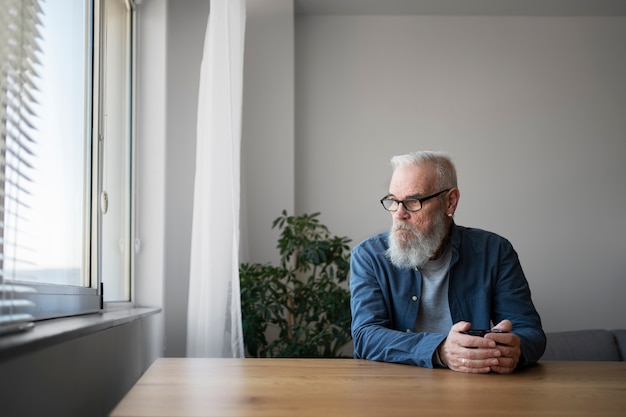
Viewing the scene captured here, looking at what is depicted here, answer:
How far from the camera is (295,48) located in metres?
4.97

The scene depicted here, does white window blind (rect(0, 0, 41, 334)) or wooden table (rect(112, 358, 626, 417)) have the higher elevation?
white window blind (rect(0, 0, 41, 334))

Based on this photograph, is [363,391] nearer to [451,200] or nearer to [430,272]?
[430,272]

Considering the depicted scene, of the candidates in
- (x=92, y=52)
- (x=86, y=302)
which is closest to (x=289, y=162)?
(x=92, y=52)

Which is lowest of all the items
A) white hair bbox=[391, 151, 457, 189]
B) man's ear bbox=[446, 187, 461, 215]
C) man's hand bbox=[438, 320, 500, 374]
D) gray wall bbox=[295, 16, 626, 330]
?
man's hand bbox=[438, 320, 500, 374]

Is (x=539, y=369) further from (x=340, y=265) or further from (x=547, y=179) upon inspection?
(x=547, y=179)

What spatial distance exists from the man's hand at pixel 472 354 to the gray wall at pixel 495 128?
10.1 feet

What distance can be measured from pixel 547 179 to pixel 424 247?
294 centimetres

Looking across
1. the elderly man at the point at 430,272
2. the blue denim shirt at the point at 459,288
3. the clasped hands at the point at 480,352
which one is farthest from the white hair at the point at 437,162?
the clasped hands at the point at 480,352

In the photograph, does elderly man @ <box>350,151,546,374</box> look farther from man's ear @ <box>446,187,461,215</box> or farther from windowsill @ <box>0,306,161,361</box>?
windowsill @ <box>0,306,161,361</box>

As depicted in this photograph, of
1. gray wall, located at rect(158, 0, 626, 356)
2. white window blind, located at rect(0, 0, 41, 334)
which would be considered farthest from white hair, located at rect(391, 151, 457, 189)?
gray wall, located at rect(158, 0, 626, 356)

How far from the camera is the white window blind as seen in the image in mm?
1353

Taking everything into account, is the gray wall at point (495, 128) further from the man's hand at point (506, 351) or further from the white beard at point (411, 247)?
the man's hand at point (506, 351)

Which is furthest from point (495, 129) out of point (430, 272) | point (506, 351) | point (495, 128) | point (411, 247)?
point (506, 351)

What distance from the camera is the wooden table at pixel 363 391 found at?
1.21m
